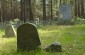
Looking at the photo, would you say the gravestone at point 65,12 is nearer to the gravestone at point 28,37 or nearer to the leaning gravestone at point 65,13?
the leaning gravestone at point 65,13

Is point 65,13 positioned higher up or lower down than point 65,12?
lower down

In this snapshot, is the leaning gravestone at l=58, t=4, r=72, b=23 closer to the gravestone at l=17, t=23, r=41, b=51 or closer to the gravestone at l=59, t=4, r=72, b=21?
the gravestone at l=59, t=4, r=72, b=21

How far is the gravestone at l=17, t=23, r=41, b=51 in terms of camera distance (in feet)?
37.5

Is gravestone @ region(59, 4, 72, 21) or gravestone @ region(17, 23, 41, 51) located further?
gravestone @ region(59, 4, 72, 21)

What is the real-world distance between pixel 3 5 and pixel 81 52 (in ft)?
151

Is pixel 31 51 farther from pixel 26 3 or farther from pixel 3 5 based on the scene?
pixel 3 5

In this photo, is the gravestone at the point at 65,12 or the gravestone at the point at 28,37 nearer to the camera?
the gravestone at the point at 28,37

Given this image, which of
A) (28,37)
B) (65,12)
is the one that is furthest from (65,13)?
(28,37)

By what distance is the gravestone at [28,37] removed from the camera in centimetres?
1142

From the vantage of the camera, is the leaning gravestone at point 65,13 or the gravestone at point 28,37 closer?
the gravestone at point 28,37

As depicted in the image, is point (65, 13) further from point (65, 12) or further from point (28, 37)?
point (28, 37)

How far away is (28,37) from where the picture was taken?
11.4 metres

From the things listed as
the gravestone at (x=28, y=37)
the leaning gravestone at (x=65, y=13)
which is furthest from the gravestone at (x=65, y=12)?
the gravestone at (x=28, y=37)

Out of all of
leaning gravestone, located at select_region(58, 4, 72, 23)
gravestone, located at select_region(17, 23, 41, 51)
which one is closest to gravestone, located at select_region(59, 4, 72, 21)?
leaning gravestone, located at select_region(58, 4, 72, 23)
